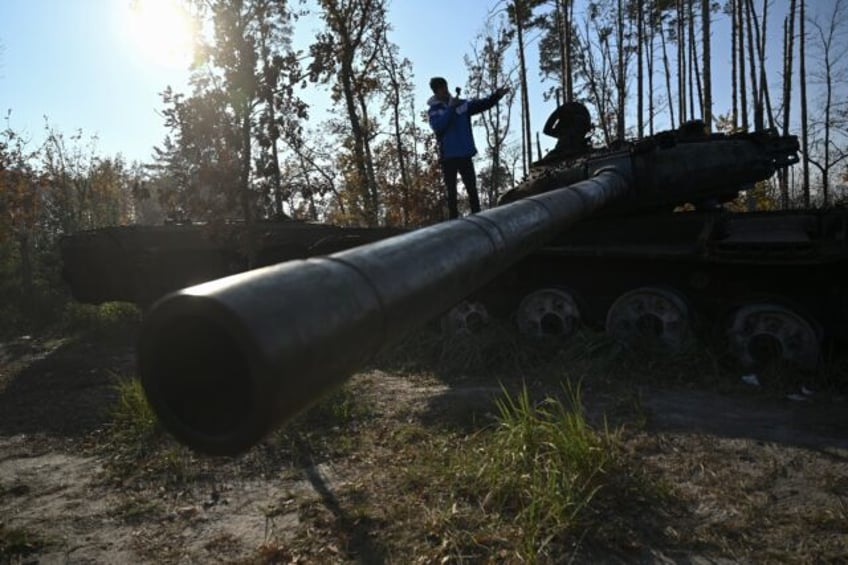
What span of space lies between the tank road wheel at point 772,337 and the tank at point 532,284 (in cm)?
1

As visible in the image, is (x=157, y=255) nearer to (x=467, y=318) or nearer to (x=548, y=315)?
(x=467, y=318)

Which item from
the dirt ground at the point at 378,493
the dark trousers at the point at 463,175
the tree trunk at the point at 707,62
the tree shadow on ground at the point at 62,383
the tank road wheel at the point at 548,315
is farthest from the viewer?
the tree trunk at the point at 707,62

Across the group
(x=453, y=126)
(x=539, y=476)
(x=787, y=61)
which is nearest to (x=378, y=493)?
(x=539, y=476)

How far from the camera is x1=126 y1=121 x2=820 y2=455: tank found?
1.15 meters

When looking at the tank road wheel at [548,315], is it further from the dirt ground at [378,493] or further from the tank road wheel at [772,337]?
the tank road wheel at [772,337]

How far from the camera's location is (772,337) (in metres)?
5.91

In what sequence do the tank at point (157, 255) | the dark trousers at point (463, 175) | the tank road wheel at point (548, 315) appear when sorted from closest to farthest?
1. the tank road wheel at point (548, 315)
2. the dark trousers at point (463, 175)
3. the tank at point (157, 255)

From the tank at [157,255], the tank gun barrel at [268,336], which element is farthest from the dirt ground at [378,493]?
the tank at [157,255]

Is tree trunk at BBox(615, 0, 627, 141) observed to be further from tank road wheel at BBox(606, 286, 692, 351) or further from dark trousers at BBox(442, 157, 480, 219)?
tank road wheel at BBox(606, 286, 692, 351)

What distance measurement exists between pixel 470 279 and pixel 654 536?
201 cm

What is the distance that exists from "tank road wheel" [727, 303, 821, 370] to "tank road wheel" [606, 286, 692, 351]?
50 centimetres

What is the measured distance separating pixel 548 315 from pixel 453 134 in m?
2.82

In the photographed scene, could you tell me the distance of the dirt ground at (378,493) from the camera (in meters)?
3.09

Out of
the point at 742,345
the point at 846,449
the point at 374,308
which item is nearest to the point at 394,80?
the point at 742,345
